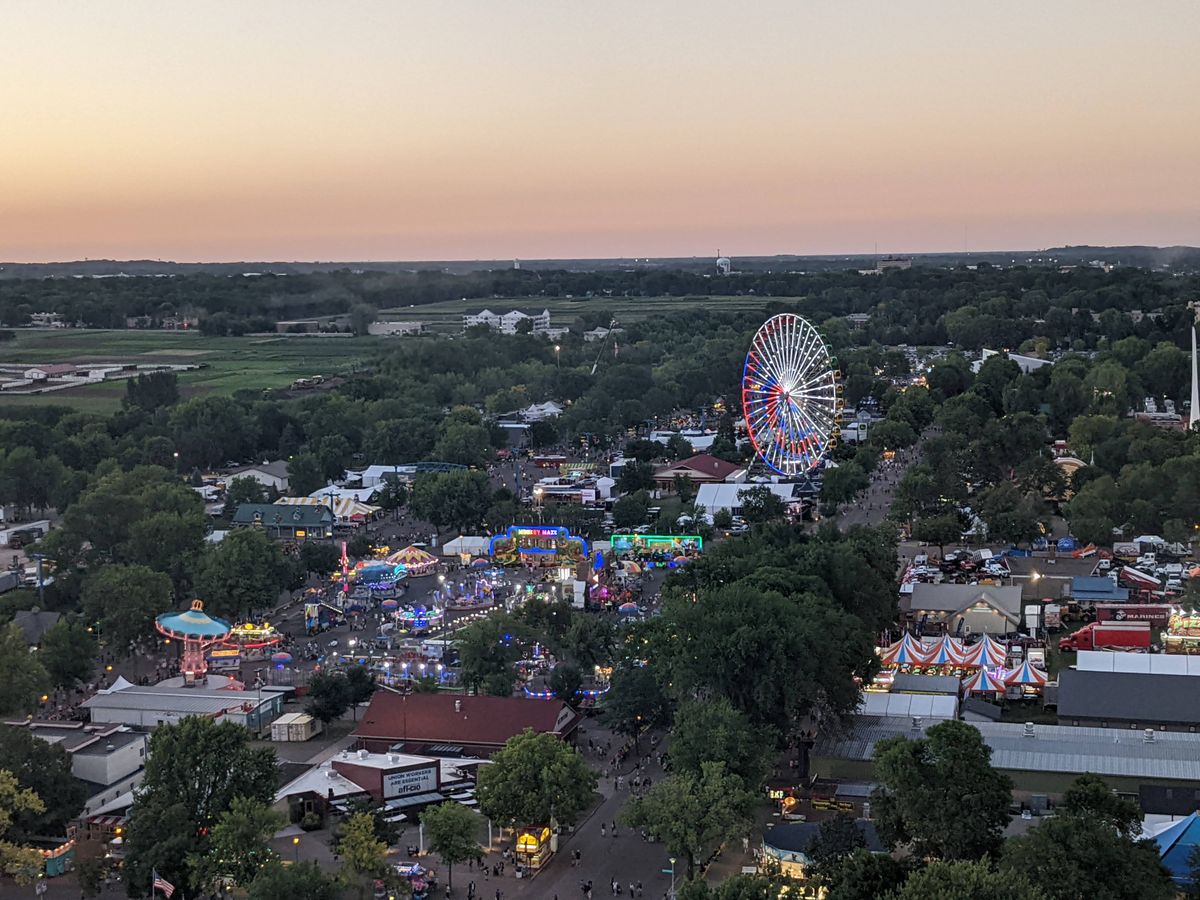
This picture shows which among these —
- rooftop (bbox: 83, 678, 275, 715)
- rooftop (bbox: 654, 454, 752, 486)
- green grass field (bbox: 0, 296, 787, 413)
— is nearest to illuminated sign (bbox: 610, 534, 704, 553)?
rooftop (bbox: 654, 454, 752, 486)

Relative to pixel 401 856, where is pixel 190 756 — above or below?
above

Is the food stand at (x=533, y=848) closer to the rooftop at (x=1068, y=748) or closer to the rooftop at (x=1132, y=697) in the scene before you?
the rooftop at (x=1068, y=748)

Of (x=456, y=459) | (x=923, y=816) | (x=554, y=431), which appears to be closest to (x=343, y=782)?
(x=923, y=816)

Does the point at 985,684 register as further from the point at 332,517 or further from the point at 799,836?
the point at 332,517

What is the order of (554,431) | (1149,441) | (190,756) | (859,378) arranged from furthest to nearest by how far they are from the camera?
(859,378) → (554,431) → (1149,441) → (190,756)

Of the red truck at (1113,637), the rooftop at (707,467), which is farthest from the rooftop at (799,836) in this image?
the rooftop at (707,467)

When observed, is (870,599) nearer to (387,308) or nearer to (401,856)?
(401,856)

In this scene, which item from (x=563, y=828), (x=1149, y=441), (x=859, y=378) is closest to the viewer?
(x=563, y=828)
